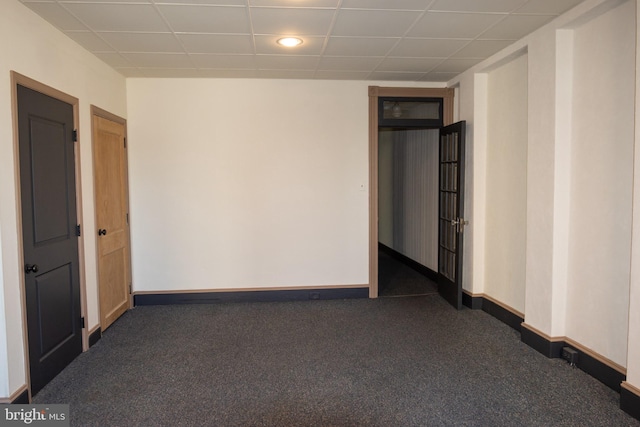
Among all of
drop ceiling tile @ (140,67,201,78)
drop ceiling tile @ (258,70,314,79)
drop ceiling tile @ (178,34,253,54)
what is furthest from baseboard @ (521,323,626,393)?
drop ceiling tile @ (140,67,201,78)

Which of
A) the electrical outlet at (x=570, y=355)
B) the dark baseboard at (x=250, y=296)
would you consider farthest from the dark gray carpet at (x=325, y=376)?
the dark baseboard at (x=250, y=296)

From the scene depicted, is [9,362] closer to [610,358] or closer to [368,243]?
[368,243]

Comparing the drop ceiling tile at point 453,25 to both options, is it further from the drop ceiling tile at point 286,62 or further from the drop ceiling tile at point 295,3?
the drop ceiling tile at point 286,62

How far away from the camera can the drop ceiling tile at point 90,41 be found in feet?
10.6

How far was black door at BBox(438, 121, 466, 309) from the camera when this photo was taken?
4355mm

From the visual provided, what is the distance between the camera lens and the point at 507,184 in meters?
3.97

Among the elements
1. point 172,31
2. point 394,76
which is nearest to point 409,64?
point 394,76

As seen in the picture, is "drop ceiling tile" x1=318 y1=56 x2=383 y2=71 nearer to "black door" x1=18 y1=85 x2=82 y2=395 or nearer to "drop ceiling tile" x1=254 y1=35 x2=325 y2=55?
"drop ceiling tile" x1=254 y1=35 x2=325 y2=55

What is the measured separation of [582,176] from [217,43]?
3132mm

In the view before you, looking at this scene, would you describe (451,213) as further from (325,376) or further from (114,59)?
(114,59)

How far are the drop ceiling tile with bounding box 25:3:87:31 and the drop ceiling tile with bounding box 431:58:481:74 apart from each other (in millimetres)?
3295

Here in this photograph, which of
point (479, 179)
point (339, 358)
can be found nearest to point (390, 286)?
point (479, 179)

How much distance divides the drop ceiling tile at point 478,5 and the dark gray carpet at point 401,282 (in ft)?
10.8

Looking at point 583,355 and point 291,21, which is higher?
point 291,21
